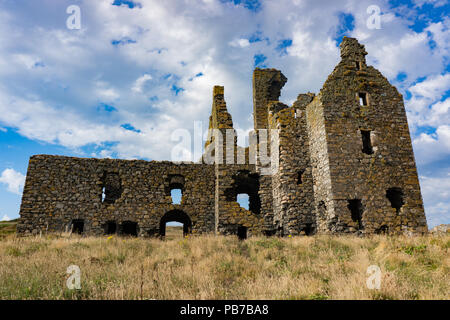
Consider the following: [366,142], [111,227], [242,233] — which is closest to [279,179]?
[242,233]

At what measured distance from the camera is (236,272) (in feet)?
22.5

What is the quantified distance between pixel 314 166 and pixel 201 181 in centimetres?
660

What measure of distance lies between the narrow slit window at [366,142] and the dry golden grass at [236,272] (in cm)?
498

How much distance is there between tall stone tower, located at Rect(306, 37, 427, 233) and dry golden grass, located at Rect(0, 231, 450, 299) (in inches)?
106

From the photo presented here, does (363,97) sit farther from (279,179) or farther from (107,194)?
(107,194)

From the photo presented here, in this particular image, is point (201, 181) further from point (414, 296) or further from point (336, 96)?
point (414, 296)

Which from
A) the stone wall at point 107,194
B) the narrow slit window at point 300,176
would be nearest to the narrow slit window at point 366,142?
the narrow slit window at point 300,176

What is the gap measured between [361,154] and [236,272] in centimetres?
887

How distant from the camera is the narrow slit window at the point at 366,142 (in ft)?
43.6

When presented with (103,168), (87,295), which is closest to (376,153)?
(87,295)

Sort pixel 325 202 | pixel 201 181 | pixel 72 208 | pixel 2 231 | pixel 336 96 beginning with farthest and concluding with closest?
1. pixel 2 231
2. pixel 201 181
3. pixel 72 208
4. pixel 336 96
5. pixel 325 202

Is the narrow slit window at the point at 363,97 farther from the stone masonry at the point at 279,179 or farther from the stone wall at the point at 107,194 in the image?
the stone wall at the point at 107,194

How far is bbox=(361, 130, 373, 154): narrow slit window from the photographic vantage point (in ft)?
43.6

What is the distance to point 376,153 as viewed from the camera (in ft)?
42.4
